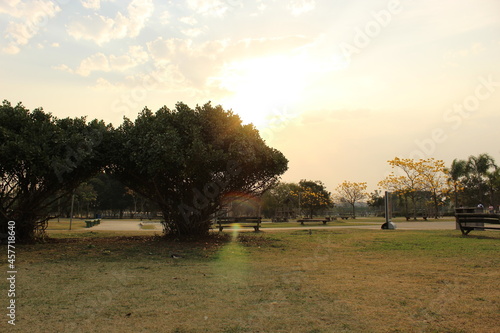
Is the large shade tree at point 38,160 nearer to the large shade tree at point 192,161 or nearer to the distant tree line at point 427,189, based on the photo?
the large shade tree at point 192,161

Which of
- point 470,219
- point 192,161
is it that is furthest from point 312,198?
point 192,161

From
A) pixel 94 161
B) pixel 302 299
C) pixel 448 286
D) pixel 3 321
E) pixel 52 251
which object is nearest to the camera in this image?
pixel 3 321

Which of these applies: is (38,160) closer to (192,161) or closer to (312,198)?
(192,161)

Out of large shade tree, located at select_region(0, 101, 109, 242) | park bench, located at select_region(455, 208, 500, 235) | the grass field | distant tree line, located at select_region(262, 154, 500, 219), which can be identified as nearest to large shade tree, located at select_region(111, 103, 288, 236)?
large shade tree, located at select_region(0, 101, 109, 242)

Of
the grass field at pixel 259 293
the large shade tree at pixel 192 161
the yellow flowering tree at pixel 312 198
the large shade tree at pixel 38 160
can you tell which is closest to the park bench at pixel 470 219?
the grass field at pixel 259 293

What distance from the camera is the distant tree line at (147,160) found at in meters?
12.1

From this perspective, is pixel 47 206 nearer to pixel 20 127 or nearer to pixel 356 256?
pixel 20 127

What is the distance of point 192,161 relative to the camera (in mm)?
12312

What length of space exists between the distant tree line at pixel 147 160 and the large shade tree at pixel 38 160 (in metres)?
0.03

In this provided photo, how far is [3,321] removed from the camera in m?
4.39

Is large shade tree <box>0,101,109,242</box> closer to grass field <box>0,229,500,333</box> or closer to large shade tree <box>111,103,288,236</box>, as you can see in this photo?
large shade tree <box>111,103,288,236</box>

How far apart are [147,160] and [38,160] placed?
10.5 feet

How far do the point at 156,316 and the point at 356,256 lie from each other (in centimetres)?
695

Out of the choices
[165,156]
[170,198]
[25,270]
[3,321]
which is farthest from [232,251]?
[3,321]
